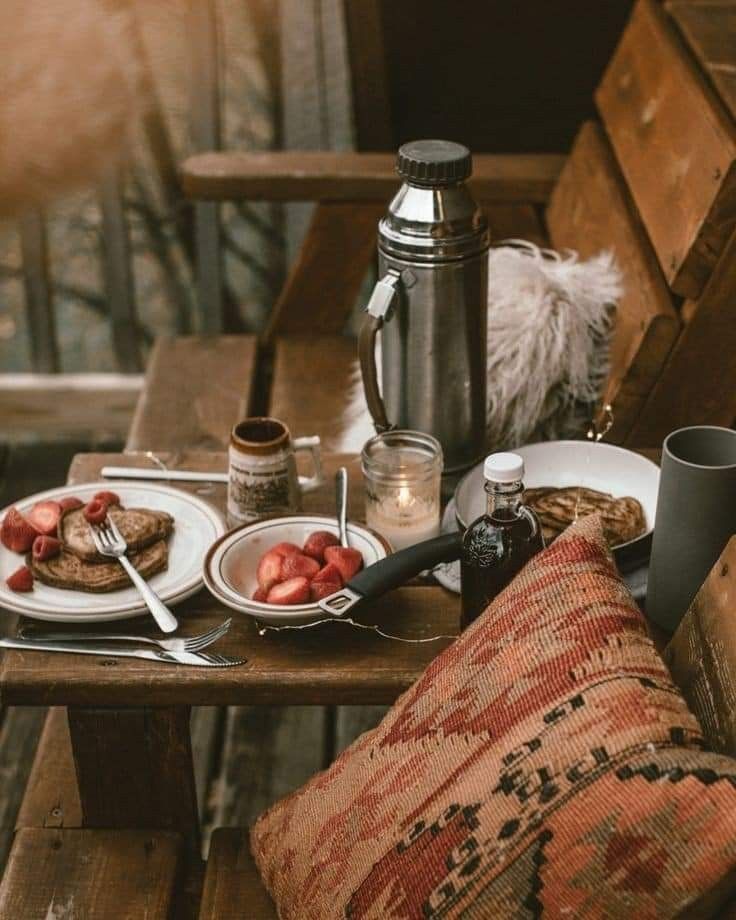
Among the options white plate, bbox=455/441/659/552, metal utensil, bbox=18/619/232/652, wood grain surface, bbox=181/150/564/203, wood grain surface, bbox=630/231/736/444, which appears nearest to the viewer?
metal utensil, bbox=18/619/232/652

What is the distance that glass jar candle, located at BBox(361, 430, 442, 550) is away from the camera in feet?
4.23

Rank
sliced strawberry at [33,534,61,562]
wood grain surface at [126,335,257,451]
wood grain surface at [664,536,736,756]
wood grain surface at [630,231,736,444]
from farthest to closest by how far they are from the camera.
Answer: wood grain surface at [126,335,257,451] < wood grain surface at [630,231,736,444] < sliced strawberry at [33,534,61,562] < wood grain surface at [664,536,736,756]

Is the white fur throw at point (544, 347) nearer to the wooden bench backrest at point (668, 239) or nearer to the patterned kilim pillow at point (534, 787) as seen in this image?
the wooden bench backrest at point (668, 239)

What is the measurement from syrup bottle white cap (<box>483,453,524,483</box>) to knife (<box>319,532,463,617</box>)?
0.39 feet

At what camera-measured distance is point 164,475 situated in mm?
1444

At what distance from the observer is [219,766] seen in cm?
201

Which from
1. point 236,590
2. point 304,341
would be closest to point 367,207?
point 304,341

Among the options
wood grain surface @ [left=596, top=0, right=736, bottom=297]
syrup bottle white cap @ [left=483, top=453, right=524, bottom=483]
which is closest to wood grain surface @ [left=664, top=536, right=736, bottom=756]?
syrup bottle white cap @ [left=483, top=453, right=524, bottom=483]

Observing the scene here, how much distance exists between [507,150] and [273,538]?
5.38 ft

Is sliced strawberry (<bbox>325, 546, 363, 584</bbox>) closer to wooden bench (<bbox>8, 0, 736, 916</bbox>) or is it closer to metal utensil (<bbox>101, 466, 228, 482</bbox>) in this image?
metal utensil (<bbox>101, 466, 228, 482</bbox>)

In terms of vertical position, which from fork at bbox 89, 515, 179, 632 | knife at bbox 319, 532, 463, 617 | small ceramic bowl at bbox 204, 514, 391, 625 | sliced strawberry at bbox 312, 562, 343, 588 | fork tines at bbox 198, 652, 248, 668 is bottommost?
fork tines at bbox 198, 652, 248, 668

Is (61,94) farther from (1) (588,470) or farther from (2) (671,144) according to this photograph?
(1) (588,470)

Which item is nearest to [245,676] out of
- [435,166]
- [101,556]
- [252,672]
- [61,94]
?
[252,672]

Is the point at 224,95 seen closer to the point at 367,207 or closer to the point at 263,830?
the point at 367,207
